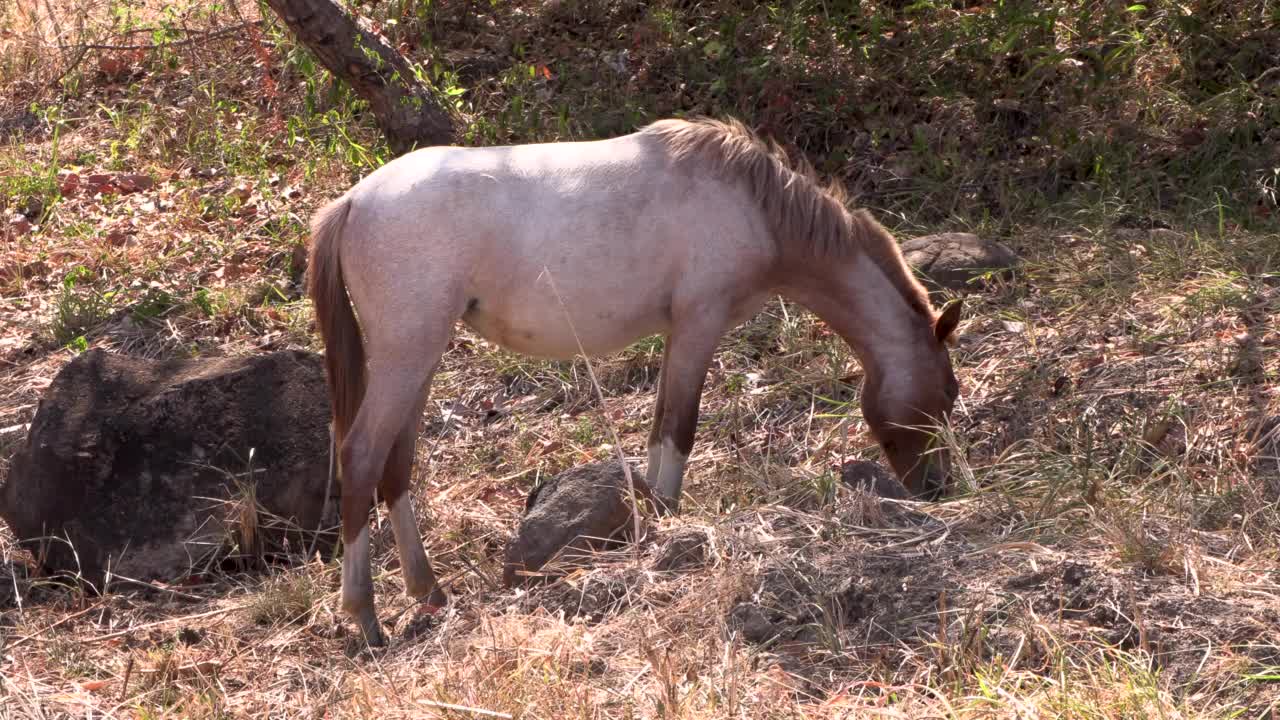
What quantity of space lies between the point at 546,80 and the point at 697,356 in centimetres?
480

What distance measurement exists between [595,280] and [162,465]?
1.90 meters

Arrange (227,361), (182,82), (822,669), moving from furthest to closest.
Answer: (182,82) → (227,361) → (822,669)

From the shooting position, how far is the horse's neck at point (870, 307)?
4.94 metres

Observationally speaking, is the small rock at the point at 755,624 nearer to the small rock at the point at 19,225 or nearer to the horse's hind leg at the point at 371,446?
the horse's hind leg at the point at 371,446

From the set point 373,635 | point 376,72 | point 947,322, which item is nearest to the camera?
point 373,635

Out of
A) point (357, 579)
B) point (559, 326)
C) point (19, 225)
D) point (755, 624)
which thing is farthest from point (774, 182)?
point (19, 225)

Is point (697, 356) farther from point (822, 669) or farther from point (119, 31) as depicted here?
point (119, 31)

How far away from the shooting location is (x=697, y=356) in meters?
4.77

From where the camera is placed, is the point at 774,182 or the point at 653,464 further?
the point at 653,464

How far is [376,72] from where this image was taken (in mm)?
8062

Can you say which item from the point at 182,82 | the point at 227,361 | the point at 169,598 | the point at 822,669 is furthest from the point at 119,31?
the point at 822,669

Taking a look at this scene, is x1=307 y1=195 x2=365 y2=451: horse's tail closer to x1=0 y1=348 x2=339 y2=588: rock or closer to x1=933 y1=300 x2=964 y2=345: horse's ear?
x1=0 y1=348 x2=339 y2=588: rock

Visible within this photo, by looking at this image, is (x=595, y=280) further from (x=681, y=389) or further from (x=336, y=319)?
(x=336, y=319)

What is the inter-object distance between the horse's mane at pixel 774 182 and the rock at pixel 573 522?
1137 millimetres
